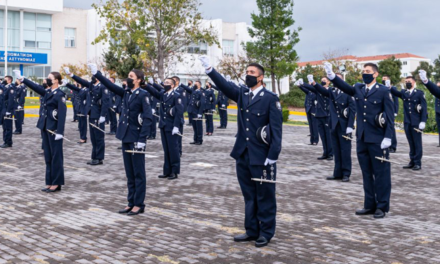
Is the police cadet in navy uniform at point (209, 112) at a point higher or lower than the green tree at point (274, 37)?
lower

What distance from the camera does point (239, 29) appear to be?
240ft

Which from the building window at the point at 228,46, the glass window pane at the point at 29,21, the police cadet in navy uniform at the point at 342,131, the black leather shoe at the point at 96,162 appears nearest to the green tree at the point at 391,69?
the building window at the point at 228,46

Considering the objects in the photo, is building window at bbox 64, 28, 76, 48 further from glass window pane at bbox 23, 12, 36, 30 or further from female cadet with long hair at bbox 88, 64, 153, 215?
female cadet with long hair at bbox 88, 64, 153, 215

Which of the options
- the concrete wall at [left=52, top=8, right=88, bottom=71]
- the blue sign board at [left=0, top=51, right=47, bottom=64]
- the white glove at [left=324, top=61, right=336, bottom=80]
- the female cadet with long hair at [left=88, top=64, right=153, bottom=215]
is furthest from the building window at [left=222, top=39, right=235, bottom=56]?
the white glove at [left=324, top=61, right=336, bottom=80]

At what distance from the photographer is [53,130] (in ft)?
34.2

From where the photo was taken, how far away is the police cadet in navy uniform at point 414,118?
1388 cm

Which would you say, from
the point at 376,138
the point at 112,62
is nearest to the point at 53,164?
the point at 376,138

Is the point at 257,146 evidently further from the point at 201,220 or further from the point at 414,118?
the point at 414,118

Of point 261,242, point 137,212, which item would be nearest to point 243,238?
point 261,242

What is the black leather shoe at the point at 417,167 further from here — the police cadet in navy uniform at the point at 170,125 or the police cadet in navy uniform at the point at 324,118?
the police cadet in navy uniform at the point at 170,125

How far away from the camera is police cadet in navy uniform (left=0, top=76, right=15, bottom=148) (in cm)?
1812

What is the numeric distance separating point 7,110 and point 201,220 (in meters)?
13.5

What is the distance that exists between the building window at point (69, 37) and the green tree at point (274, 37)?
76.3ft

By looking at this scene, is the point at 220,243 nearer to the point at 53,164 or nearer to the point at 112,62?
the point at 53,164
